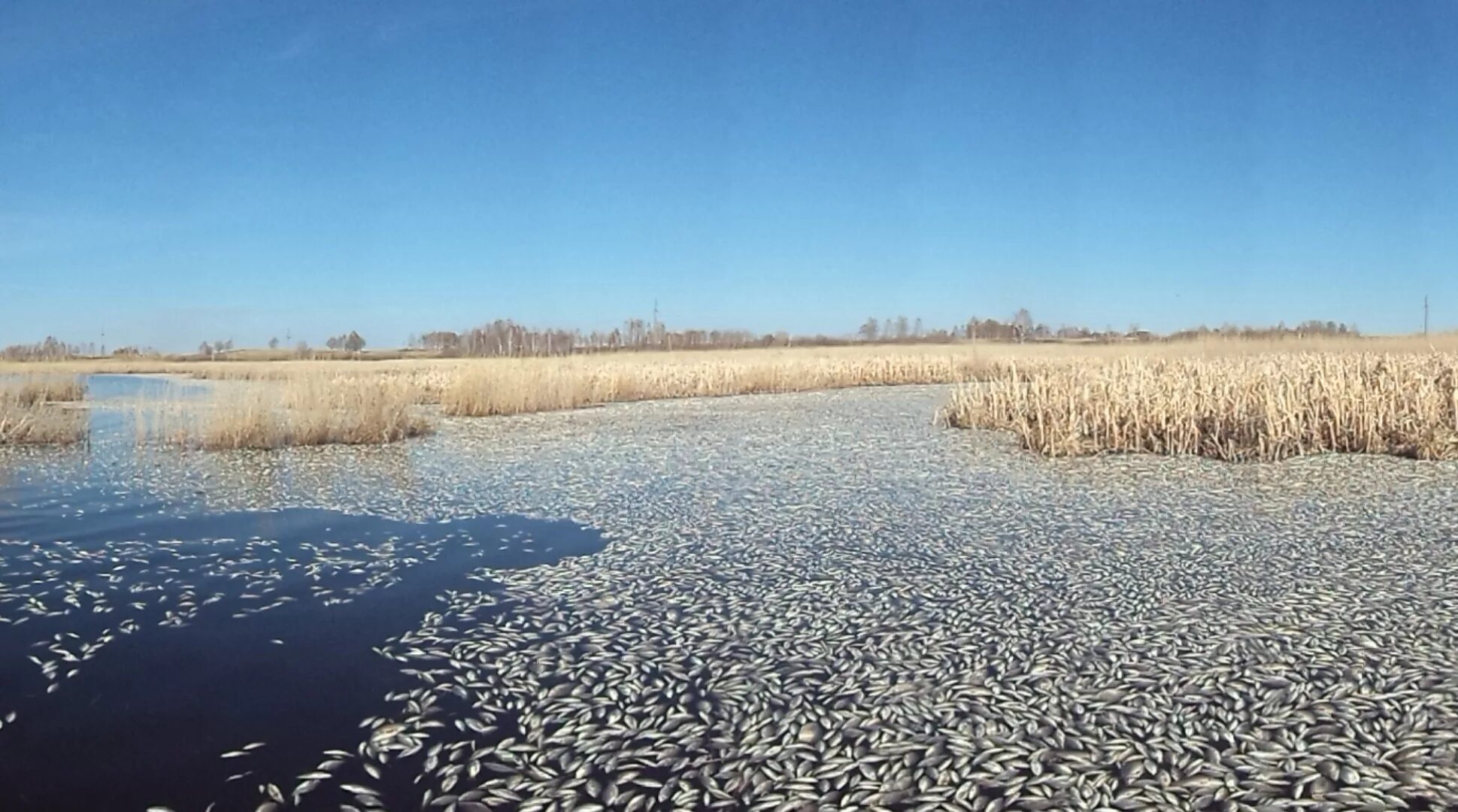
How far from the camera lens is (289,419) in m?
14.9

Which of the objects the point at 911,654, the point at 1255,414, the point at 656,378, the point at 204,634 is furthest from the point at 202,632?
the point at 656,378

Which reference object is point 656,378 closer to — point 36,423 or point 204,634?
point 36,423

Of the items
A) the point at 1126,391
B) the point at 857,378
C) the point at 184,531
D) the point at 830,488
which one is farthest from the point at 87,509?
the point at 857,378

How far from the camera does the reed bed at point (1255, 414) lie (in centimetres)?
1192

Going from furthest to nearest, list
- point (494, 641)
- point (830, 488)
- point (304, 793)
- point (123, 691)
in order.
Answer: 1. point (830, 488)
2. point (494, 641)
3. point (123, 691)
4. point (304, 793)

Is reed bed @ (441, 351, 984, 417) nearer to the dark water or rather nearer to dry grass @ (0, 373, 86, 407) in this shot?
dry grass @ (0, 373, 86, 407)

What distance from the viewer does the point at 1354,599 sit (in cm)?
534

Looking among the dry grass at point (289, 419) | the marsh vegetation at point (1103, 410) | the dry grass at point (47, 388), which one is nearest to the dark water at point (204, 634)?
the dry grass at point (289, 419)

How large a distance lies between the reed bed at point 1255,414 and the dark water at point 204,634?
25.5 feet

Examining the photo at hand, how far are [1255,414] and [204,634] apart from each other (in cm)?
1221

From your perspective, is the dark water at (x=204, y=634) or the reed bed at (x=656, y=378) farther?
the reed bed at (x=656, y=378)

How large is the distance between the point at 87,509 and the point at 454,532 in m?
3.63

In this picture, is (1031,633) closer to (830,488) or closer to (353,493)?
(830,488)

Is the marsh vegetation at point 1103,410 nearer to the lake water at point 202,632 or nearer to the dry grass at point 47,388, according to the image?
the dry grass at point 47,388
